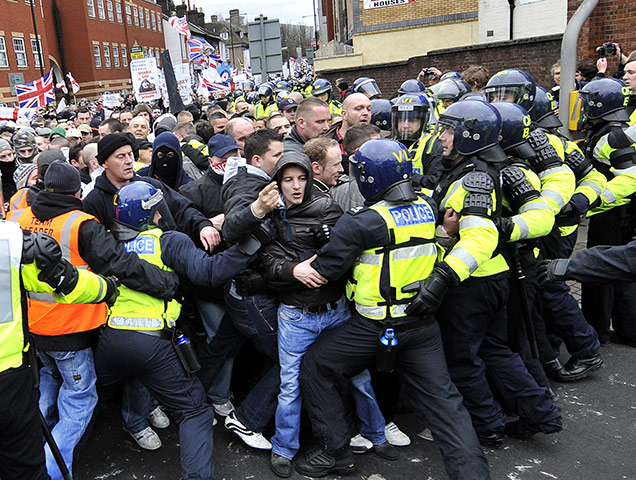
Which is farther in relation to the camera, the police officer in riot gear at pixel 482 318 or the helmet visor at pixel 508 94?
the helmet visor at pixel 508 94

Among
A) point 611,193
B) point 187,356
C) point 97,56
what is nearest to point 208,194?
point 187,356

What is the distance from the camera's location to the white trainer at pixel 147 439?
416 centimetres

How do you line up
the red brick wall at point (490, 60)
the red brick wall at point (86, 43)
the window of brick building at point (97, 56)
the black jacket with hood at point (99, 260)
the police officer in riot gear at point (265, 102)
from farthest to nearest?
the window of brick building at point (97, 56) < the red brick wall at point (86, 43) < the red brick wall at point (490, 60) < the police officer in riot gear at point (265, 102) < the black jacket with hood at point (99, 260)

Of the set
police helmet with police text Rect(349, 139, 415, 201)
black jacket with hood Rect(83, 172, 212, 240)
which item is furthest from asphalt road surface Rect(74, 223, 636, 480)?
police helmet with police text Rect(349, 139, 415, 201)

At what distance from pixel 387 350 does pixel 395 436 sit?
0.99 meters

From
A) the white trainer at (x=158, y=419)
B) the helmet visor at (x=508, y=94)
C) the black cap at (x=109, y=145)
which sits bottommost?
the white trainer at (x=158, y=419)

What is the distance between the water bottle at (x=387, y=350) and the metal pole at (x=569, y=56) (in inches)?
182

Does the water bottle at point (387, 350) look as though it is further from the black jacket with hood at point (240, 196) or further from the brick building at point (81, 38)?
the brick building at point (81, 38)

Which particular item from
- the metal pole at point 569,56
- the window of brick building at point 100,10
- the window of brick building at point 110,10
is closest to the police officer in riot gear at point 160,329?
the metal pole at point 569,56

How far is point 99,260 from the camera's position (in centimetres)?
348

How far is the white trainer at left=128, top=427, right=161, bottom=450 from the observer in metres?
4.16

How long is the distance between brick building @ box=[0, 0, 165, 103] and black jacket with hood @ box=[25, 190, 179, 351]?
112 ft

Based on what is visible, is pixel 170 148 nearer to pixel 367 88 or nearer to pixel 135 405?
pixel 135 405

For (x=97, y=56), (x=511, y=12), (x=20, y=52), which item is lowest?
(x=511, y=12)
